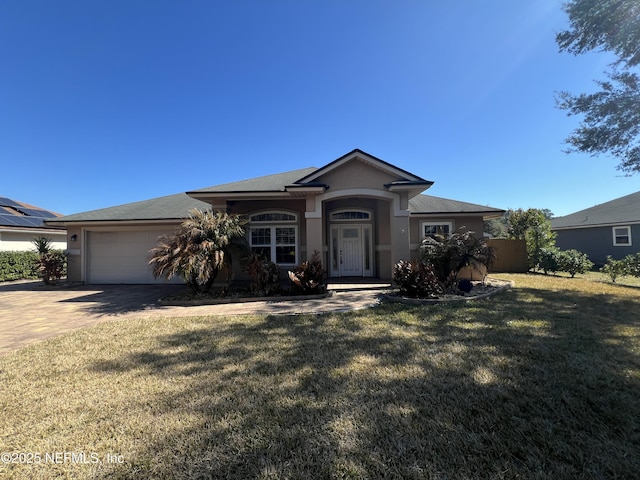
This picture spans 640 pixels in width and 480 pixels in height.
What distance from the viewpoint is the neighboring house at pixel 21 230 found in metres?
17.4

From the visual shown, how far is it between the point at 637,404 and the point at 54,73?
18.8 metres

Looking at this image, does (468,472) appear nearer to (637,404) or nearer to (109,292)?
(637,404)

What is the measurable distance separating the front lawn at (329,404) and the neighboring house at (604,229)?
2071cm

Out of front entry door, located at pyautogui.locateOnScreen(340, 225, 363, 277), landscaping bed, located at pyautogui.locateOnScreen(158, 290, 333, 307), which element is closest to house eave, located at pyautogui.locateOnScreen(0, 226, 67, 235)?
landscaping bed, located at pyautogui.locateOnScreen(158, 290, 333, 307)

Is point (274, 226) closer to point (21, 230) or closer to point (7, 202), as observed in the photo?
point (21, 230)

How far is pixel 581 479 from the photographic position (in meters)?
2.16

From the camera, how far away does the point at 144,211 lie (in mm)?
13883

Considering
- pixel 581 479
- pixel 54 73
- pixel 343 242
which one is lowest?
pixel 581 479

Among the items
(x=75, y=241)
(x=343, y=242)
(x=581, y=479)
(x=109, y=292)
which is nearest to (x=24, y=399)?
(x=581, y=479)

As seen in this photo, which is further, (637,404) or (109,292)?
(109,292)

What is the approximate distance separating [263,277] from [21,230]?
1936 centimetres

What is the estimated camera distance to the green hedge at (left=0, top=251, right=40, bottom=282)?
1549 cm

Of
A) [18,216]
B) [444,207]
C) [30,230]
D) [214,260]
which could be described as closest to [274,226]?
[214,260]

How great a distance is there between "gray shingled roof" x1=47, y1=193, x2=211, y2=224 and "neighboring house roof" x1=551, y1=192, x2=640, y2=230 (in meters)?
27.6
